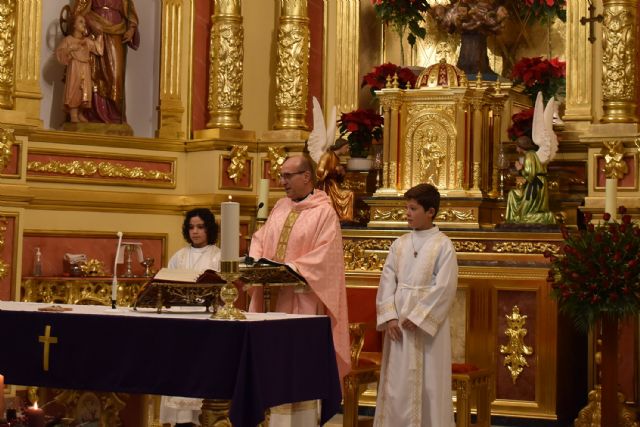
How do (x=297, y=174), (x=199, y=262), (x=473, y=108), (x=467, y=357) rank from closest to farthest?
(x=297, y=174) < (x=199, y=262) < (x=467, y=357) < (x=473, y=108)

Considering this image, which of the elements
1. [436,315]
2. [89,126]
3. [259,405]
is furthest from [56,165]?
[259,405]

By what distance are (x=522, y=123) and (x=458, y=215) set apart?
0.86 m

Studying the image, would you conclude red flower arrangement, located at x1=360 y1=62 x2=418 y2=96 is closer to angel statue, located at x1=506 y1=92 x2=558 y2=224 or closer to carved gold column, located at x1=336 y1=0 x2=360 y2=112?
carved gold column, located at x1=336 y1=0 x2=360 y2=112

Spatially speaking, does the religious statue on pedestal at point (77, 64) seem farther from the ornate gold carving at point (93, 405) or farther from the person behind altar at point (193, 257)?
the ornate gold carving at point (93, 405)

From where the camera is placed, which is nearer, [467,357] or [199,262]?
[199,262]

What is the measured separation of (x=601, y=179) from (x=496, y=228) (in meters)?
0.87

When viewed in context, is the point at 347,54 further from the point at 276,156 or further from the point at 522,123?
the point at 522,123

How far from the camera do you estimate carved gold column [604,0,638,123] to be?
9414 millimetres

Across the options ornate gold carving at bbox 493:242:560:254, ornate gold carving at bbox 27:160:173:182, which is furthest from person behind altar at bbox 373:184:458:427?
ornate gold carving at bbox 27:160:173:182

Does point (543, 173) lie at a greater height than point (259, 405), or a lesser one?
greater

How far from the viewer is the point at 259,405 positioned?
5262 mm

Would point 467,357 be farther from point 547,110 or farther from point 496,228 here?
point 547,110

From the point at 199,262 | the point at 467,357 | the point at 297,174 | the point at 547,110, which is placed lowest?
the point at 467,357

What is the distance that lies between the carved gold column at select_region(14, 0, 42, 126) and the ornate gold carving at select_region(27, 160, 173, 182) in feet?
1.11
